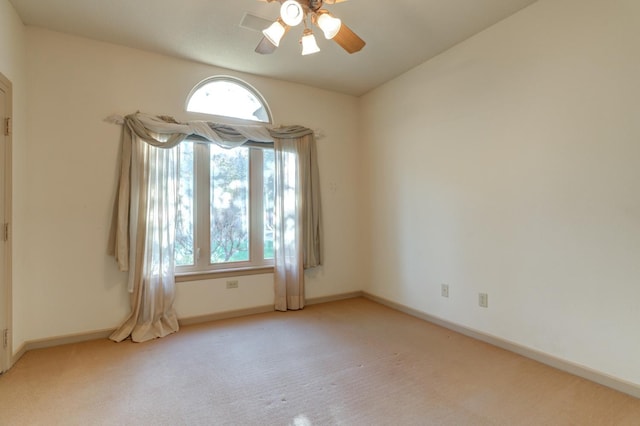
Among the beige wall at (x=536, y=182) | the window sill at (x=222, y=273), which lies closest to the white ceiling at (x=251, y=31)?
the beige wall at (x=536, y=182)

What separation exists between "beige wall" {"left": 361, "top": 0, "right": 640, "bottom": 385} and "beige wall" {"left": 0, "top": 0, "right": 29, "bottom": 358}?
141 inches

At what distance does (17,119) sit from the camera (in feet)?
8.16

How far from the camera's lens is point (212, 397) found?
78.1 inches

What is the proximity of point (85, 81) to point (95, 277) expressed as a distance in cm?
182

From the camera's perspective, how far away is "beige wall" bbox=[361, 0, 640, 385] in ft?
6.72

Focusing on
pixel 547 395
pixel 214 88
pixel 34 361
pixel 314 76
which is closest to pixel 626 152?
pixel 547 395

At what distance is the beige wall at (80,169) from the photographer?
2717mm

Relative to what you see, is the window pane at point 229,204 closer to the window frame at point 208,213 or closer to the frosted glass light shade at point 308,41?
the window frame at point 208,213

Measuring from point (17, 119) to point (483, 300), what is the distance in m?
4.20

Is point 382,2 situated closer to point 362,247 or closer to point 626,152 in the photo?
point 626,152

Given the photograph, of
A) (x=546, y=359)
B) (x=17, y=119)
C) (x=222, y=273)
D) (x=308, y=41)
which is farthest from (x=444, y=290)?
(x=17, y=119)

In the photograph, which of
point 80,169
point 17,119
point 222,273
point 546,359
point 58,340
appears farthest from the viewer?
point 222,273

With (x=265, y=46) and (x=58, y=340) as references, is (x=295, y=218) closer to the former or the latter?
(x=265, y=46)

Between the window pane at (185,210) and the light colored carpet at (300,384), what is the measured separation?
0.82 meters
